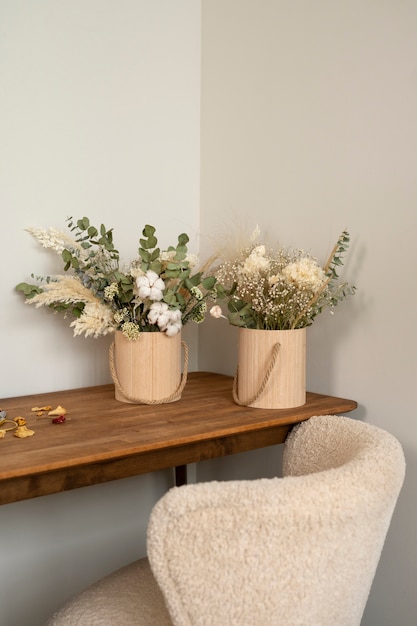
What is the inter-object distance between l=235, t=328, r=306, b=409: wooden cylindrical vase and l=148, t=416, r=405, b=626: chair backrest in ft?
1.88

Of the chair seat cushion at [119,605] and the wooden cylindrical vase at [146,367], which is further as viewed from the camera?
the wooden cylindrical vase at [146,367]

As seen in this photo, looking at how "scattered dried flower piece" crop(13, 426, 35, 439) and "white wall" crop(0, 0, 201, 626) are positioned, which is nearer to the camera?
"scattered dried flower piece" crop(13, 426, 35, 439)

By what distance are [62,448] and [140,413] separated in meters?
0.32

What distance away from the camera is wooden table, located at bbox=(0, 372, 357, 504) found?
1.21 metres

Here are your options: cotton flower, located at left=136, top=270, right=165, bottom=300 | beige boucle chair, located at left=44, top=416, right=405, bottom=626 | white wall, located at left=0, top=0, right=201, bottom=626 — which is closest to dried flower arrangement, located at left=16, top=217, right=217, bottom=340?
cotton flower, located at left=136, top=270, right=165, bottom=300

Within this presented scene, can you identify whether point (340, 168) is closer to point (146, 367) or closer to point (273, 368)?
point (273, 368)

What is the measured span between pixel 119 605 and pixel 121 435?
32cm

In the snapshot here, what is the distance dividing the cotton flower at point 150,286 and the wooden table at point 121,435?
271 millimetres

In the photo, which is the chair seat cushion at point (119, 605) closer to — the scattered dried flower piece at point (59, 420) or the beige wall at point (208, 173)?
the scattered dried flower piece at point (59, 420)

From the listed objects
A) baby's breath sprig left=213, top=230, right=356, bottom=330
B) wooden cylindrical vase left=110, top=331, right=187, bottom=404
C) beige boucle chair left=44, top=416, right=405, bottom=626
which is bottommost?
beige boucle chair left=44, top=416, right=405, bottom=626

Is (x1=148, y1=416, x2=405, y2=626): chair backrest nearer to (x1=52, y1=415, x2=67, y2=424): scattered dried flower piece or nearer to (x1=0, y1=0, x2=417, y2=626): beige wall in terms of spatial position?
(x1=52, y1=415, x2=67, y2=424): scattered dried flower piece

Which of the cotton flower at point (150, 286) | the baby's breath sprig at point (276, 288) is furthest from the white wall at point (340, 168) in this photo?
the cotton flower at point (150, 286)

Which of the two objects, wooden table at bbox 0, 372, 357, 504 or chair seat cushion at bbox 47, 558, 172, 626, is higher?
wooden table at bbox 0, 372, 357, 504

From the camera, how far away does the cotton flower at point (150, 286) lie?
157 centimetres
